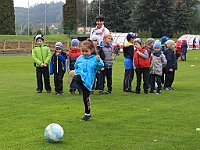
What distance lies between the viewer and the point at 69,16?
6000cm

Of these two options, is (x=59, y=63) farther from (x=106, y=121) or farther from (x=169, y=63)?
(x=106, y=121)

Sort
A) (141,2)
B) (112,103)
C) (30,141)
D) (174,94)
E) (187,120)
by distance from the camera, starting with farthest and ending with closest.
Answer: (141,2)
(174,94)
(112,103)
(187,120)
(30,141)

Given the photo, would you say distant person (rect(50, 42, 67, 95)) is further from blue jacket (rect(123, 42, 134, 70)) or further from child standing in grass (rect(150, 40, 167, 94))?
child standing in grass (rect(150, 40, 167, 94))

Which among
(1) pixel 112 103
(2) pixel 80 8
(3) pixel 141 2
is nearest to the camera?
(1) pixel 112 103

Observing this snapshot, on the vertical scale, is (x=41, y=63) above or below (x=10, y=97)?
above

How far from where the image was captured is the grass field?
6.31 m

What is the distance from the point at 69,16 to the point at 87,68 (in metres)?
53.0

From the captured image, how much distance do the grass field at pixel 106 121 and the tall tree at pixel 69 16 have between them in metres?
48.0

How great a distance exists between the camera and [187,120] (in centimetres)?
Answer: 809

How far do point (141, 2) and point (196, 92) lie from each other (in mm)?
58049

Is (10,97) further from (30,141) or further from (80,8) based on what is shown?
(80,8)

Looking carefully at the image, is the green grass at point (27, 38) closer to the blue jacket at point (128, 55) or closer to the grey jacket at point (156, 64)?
the blue jacket at point (128, 55)

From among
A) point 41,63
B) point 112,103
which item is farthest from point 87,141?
point 41,63

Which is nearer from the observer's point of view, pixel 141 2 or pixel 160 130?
pixel 160 130
